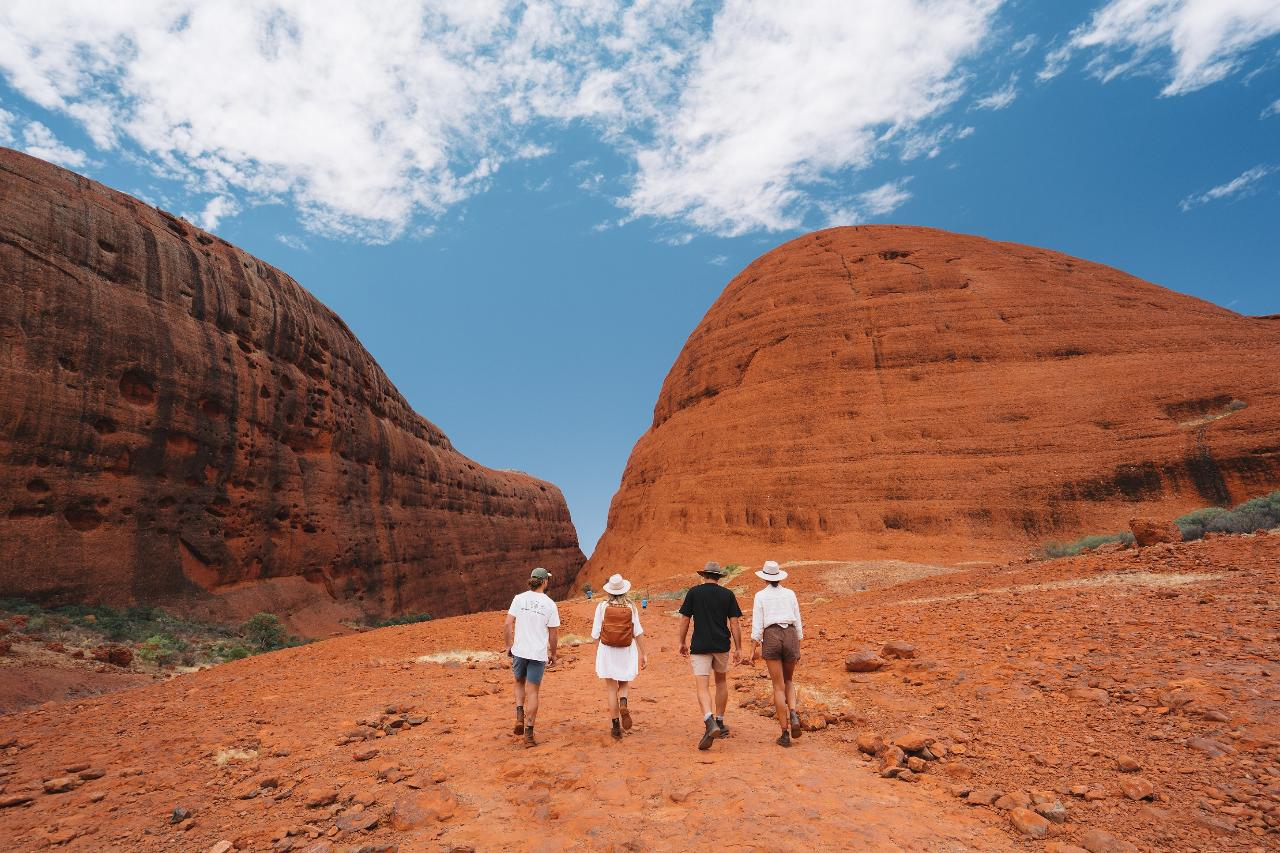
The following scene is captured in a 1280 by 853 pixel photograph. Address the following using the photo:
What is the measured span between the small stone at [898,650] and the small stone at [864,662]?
0.41ft

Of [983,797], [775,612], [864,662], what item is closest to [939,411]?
[864,662]

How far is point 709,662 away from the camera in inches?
222

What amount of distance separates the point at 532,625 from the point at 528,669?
0.41 m

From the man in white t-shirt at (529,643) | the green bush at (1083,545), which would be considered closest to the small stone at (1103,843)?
the man in white t-shirt at (529,643)

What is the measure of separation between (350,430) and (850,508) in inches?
871

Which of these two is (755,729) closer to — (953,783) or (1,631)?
(953,783)

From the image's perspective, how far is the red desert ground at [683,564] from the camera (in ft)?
13.2

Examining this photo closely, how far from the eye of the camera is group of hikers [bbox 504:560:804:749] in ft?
18.1

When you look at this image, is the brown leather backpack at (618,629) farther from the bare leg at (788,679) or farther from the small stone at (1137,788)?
the small stone at (1137,788)

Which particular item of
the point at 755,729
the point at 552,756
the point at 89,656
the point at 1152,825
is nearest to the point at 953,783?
the point at 1152,825

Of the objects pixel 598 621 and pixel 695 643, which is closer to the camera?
pixel 695 643

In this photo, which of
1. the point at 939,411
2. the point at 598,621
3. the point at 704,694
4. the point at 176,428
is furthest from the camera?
the point at 939,411

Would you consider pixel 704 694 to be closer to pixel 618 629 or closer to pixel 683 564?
pixel 618 629

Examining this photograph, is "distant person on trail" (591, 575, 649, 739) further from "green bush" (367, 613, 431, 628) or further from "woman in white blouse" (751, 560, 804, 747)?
"green bush" (367, 613, 431, 628)
